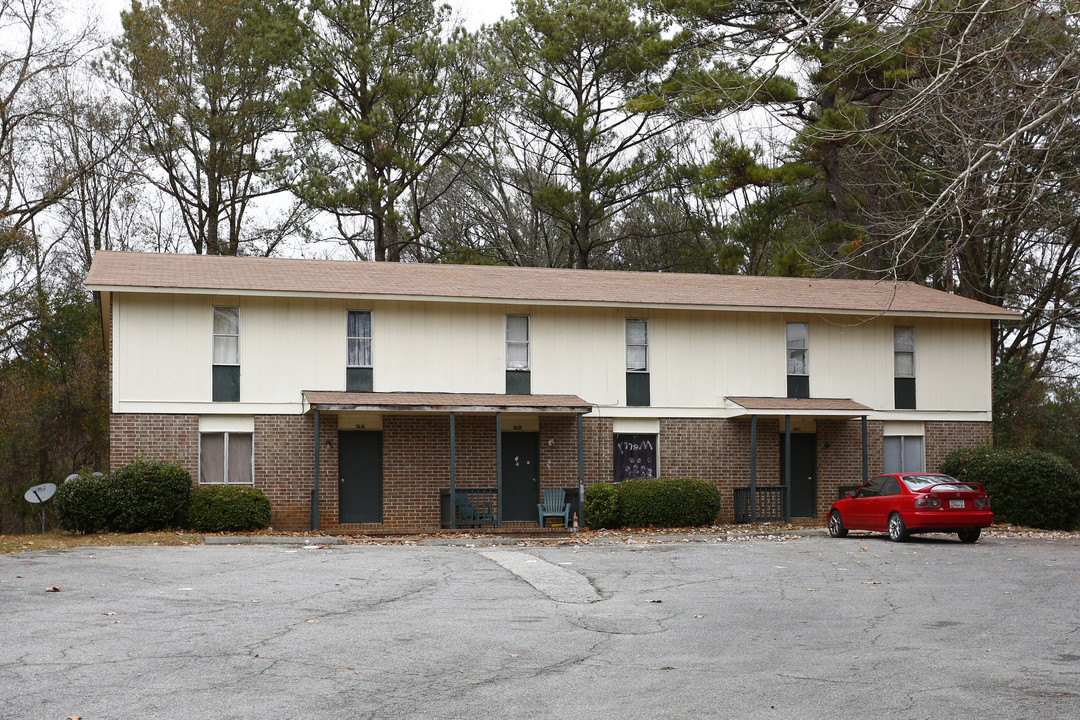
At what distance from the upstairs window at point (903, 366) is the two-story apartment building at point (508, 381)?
38 millimetres

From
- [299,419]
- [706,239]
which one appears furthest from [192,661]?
[706,239]

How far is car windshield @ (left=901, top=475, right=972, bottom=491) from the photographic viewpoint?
20766mm

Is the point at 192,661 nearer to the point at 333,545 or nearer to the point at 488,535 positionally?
the point at 333,545

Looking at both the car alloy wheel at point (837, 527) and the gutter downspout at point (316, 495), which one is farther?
the gutter downspout at point (316, 495)

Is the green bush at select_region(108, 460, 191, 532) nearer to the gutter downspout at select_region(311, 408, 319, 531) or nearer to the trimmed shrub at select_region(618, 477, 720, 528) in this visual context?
the gutter downspout at select_region(311, 408, 319, 531)

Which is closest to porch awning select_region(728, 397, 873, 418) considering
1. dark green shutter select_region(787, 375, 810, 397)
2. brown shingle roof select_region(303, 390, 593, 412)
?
dark green shutter select_region(787, 375, 810, 397)

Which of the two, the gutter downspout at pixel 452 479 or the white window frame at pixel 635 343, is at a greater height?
the white window frame at pixel 635 343

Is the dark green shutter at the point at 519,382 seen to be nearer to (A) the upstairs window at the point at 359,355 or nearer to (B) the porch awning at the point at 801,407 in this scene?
(A) the upstairs window at the point at 359,355

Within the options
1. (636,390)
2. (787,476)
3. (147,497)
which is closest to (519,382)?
(636,390)

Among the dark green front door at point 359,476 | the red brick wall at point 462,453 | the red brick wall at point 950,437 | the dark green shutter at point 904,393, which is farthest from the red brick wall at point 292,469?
the red brick wall at point 950,437

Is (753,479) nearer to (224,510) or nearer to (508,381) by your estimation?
(508,381)

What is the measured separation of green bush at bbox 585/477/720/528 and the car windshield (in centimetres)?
526

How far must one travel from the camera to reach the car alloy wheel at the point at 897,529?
21.0 metres

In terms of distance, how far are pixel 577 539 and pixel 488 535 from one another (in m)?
2.27
